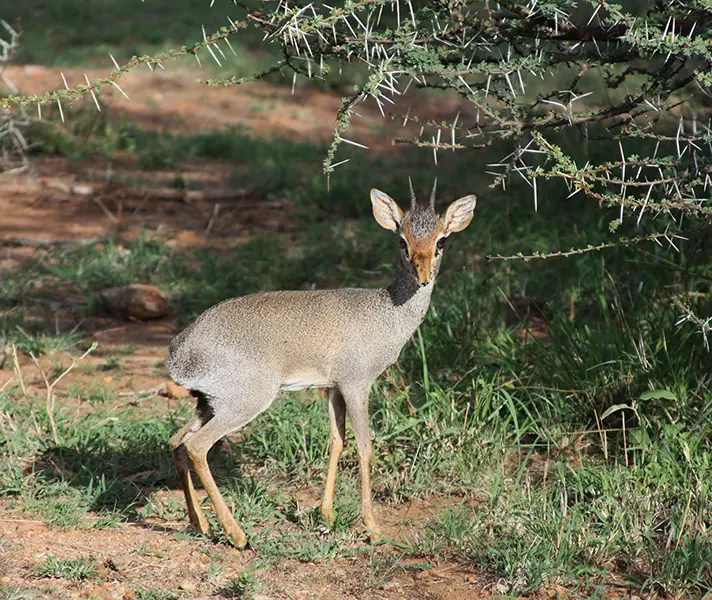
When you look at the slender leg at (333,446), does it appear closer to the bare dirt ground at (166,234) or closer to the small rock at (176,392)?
the bare dirt ground at (166,234)

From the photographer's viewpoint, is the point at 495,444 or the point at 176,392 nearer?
the point at 495,444

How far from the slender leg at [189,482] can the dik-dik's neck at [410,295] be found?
96cm

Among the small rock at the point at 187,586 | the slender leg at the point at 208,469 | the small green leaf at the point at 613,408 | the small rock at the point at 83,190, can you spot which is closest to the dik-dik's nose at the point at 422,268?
the slender leg at the point at 208,469

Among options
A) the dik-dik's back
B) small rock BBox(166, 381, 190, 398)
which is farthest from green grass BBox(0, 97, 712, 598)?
the dik-dik's back

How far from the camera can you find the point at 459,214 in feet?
13.9

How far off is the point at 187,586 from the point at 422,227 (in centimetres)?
163

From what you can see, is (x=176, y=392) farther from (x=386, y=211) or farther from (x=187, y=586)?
(x=187, y=586)

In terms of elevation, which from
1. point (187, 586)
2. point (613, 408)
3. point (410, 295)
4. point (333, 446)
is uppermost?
point (410, 295)

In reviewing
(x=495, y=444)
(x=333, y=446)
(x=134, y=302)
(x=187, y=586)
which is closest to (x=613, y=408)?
(x=495, y=444)

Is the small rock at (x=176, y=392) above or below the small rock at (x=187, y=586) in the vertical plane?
below

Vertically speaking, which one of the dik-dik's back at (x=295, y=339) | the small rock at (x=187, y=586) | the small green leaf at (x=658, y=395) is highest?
the dik-dik's back at (x=295, y=339)

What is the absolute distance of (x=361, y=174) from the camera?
859cm

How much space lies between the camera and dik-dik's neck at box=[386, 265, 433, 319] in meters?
4.19

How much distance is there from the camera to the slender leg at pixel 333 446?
160 inches
